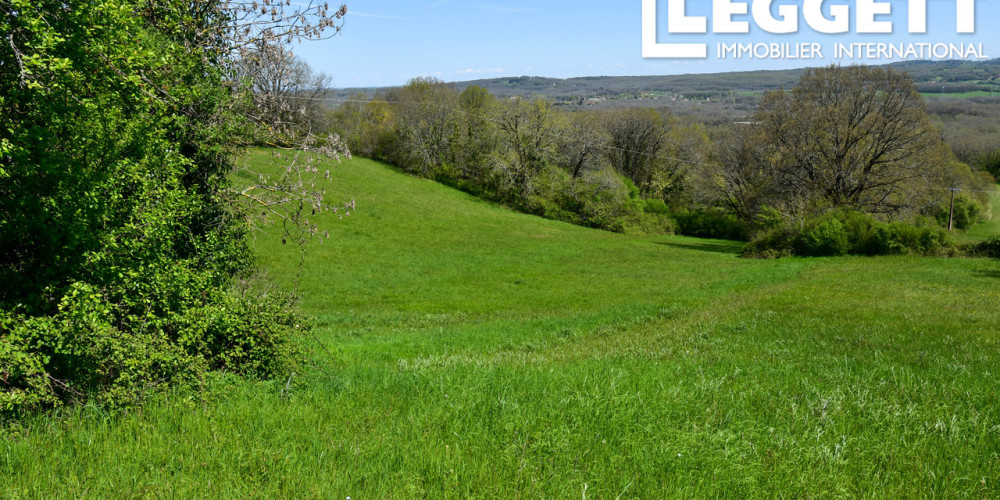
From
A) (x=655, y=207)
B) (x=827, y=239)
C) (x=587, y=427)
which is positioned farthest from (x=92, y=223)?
(x=655, y=207)

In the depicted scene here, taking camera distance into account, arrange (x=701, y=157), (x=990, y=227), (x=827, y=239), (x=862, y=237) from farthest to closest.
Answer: (x=701, y=157) → (x=990, y=227) → (x=827, y=239) → (x=862, y=237)

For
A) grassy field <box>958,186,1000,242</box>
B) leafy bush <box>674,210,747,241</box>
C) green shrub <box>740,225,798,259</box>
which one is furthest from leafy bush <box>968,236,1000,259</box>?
leafy bush <box>674,210,747,241</box>

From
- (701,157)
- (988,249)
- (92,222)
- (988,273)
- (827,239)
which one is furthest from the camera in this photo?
(701,157)

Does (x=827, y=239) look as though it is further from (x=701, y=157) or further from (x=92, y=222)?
(x=701, y=157)

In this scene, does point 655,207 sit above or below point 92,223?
below

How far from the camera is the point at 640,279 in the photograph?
101 ft

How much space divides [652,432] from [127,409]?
4.37m

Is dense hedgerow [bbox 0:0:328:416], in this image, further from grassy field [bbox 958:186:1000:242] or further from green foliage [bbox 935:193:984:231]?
green foliage [bbox 935:193:984:231]

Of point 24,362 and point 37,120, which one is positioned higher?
point 37,120

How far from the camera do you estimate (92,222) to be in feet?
17.4

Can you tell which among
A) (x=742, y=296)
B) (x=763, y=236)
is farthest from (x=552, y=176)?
(x=742, y=296)

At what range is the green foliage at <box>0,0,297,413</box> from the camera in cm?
492

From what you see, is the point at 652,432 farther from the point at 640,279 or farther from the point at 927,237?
the point at 927,237

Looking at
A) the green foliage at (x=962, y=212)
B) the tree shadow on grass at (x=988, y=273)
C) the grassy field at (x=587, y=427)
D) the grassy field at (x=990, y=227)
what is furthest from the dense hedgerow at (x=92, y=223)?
the green foliage at (x=962, y=212)
